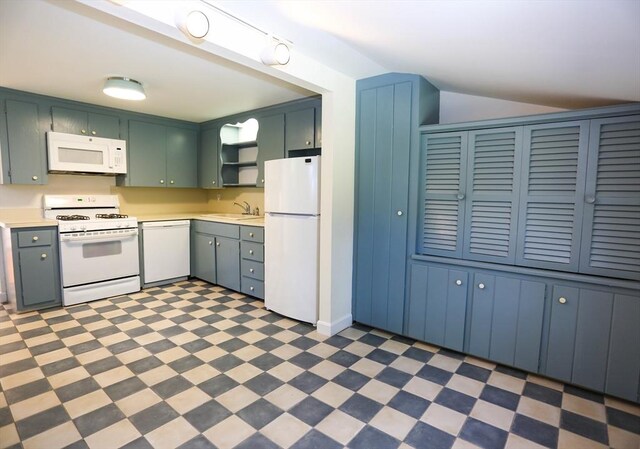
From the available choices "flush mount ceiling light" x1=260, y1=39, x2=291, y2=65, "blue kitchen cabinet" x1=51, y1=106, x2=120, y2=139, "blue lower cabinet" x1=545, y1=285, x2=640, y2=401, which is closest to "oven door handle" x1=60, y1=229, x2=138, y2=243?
"blue kitchen cabinet" x1=51, y1=106, x2=120, y2=139

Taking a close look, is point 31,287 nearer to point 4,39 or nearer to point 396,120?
point 4,39

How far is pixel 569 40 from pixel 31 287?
4646 mm

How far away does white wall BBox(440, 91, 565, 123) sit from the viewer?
2766 millimetres

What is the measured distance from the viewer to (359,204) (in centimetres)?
307

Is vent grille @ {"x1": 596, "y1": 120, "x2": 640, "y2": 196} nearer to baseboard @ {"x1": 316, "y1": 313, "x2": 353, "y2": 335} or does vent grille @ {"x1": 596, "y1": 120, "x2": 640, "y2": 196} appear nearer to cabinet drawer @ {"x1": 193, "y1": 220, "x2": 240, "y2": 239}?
baseboard @ {"x1": 316, "y1": 313, "x2": 353, "y2": 335}

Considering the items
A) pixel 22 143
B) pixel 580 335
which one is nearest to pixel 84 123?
pixel 22 143

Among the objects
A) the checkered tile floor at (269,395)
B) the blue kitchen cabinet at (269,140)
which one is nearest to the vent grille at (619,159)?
the checkered tile floor at (269,395)

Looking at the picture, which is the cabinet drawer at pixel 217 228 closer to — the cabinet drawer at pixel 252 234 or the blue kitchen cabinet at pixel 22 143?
the cabinet drawer at pixel 252 234

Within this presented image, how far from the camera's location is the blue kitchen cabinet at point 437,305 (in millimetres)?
2592

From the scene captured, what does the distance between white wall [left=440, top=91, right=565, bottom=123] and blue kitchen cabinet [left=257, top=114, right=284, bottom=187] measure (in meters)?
1.75

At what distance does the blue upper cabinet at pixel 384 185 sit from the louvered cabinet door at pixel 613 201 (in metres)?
1.18

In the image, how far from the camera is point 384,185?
9.54ft

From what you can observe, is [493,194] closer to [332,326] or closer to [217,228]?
[332,326]

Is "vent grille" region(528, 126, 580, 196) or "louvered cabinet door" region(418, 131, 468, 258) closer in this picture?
"vent grille" region(528, 126, 580, 196)
